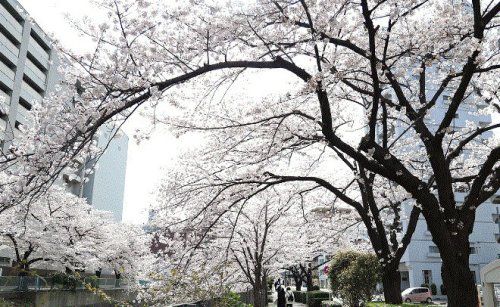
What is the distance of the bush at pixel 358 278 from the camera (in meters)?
12.3

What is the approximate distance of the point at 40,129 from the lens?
15.3ft

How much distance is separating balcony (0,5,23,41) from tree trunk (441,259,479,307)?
33.5 metres

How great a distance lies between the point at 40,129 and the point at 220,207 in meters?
5.70

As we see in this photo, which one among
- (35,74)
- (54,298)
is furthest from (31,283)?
(35,74)

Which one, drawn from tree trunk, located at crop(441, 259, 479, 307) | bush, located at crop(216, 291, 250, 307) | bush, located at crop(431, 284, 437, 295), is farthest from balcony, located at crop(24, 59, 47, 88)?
bush, located at crop(431, 284, 437, 295)

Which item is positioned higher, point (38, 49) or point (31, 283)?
point (38, 49)

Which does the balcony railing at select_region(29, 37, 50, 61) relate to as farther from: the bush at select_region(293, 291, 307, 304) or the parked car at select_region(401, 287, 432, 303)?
the parked car at select_region(401, 287, 432, 303)

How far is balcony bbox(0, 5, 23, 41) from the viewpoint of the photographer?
1219 inches

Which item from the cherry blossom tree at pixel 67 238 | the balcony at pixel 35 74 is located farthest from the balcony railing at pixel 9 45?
the cherry blossom tree at pixel 67 238

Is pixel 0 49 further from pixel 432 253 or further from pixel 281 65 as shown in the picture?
pixel 432 253

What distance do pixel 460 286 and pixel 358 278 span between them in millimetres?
6241

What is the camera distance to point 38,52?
120 feet

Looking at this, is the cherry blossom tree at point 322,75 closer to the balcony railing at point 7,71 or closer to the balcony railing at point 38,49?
the balcony railing at point 7,71

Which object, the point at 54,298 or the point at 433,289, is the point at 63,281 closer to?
the point at 54,298
